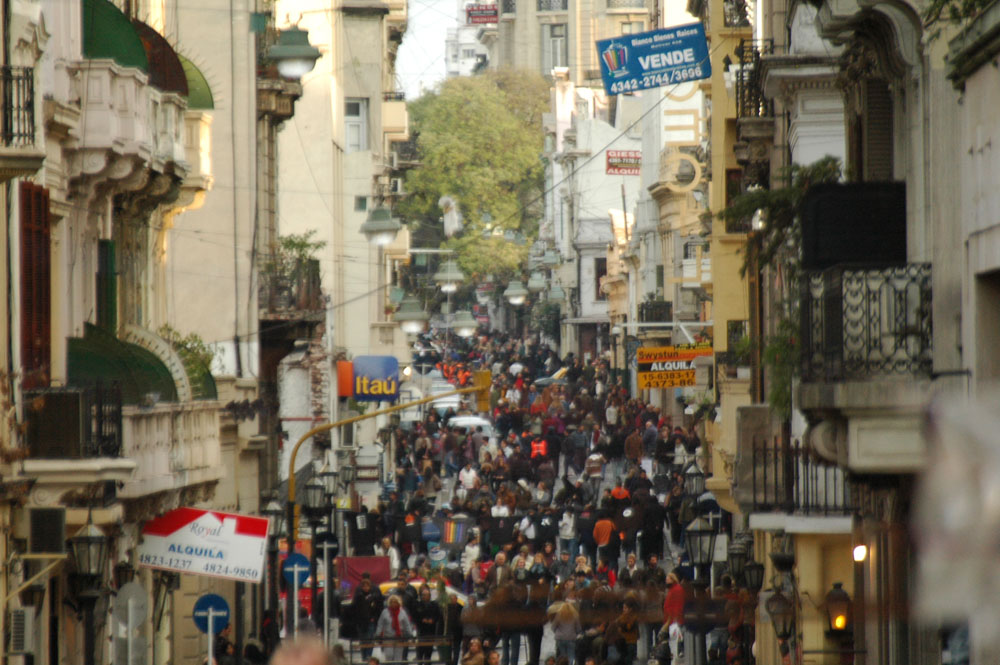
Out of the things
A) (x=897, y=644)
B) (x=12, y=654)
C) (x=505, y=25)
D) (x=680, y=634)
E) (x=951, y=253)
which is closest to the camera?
(x=951, y=253)

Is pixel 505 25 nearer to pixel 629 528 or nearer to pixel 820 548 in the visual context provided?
pixel 629 528

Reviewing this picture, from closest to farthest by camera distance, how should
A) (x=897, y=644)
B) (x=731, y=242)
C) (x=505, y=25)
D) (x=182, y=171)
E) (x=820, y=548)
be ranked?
(x=897, y=644) < (x=820, y=548) < (x=182, y=171) < (x=731, y=242) < (x=505, y=25)

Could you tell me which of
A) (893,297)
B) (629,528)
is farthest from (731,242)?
A: (893,297)

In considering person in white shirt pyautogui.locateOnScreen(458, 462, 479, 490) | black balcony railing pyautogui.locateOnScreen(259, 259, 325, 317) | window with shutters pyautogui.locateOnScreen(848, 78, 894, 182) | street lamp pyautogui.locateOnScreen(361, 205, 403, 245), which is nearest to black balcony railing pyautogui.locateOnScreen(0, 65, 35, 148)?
window with shutters pyautogui.locateOnScreen(848, 78, 894, 182)

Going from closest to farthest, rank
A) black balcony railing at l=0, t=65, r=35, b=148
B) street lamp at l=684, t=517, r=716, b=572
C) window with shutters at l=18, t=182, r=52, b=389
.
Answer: black balcony railing at l=0, t=65, r=35, b=148 → window with shutters at l=18, t=182, r=52, b=389 → street lamp at l=684, t=517, r=716, b=572

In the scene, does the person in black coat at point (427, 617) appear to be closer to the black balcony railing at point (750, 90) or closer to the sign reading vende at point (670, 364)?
the black balcony railing at point (750, 90)

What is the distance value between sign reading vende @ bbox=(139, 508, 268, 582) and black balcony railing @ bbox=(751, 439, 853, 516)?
5.11 meters

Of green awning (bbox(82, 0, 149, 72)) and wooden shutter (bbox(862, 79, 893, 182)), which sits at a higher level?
green awning (bbox(82, 0, 149, 72))

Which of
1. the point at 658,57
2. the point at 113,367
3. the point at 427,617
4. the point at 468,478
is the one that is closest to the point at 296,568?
the point at 427,617

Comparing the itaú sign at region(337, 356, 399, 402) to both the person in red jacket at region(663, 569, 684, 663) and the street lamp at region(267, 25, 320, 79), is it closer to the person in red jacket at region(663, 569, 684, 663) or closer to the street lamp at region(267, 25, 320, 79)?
the person in red jacket at region(663, 569, 684, 663)

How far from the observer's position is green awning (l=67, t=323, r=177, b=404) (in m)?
19.1

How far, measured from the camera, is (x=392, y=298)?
57438mm

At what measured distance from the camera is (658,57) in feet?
78.6

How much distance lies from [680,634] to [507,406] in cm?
2876
